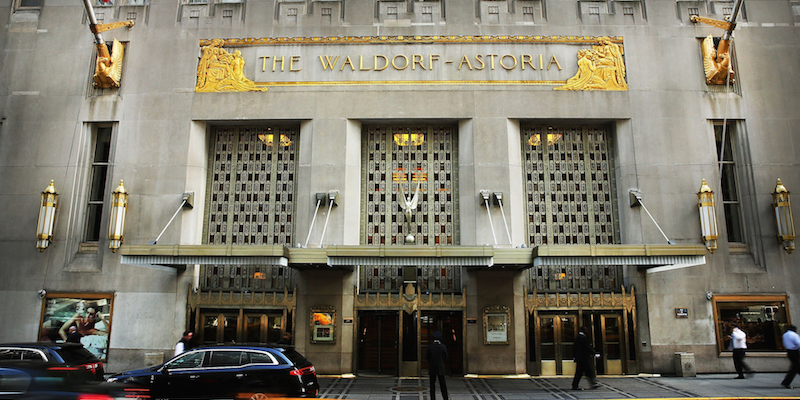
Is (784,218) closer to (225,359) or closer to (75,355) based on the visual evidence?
(225,359)

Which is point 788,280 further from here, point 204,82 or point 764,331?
point 204,82

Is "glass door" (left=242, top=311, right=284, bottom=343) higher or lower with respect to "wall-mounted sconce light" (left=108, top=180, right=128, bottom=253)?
lower

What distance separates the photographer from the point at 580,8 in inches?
805

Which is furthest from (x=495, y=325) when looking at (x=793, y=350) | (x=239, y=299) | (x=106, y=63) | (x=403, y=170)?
(x=106, y=63)

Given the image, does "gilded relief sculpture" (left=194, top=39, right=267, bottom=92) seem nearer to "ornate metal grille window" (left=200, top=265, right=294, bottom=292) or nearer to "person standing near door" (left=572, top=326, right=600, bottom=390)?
"ornate metal grille window" (left=200, top=265, right=294, bottom=292)

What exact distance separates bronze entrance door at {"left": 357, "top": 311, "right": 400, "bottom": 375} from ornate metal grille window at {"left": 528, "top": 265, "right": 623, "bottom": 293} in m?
5.28

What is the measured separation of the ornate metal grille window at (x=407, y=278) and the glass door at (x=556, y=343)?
3.32 meters

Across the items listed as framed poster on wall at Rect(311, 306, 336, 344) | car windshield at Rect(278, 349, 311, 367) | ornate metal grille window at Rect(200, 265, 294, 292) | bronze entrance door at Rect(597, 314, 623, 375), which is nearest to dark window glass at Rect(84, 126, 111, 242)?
ornate metal grille window at Rect(200, 265, 294, 292)

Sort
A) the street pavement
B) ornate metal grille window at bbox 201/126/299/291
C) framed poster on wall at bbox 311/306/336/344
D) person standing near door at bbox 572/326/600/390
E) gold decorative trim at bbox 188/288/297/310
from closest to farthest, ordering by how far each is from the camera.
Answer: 1. the street pavement
2. person standing near door at bbox 572/326/600/390
3. framed poster on wall at bbox 311/306/336/344
4. gold decorative trim at bbox 188/288/297/310
5. ornate metal grille window at bbox 201/126/299/291

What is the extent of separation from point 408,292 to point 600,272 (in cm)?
711

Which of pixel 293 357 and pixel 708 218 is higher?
pixel 708 218

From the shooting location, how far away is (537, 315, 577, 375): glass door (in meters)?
18.1

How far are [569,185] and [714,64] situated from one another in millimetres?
7075

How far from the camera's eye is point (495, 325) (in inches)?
717
